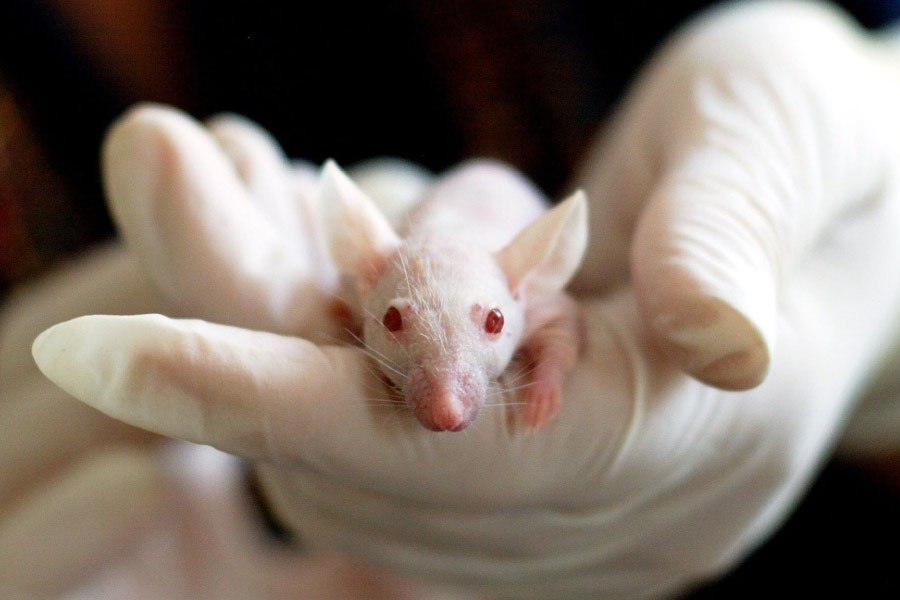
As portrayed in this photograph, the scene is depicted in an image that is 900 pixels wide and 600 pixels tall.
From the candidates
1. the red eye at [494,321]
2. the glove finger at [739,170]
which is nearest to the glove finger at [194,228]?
the red eye at [494,321]

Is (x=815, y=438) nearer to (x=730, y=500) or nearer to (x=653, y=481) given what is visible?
(x=730, y=500)

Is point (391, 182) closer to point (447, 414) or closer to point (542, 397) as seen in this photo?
point (542, 397)

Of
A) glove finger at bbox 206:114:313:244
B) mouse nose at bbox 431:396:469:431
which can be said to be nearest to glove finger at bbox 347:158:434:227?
glove finger at bbox 206:114:313:244

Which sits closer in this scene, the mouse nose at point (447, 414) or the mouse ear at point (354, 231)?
the mouse nose at point (447, 414)

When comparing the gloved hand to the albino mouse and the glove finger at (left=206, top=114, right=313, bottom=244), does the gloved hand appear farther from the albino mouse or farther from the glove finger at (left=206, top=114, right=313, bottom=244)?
the glove finger at (left=206, top=114, right=313, bottom=244)

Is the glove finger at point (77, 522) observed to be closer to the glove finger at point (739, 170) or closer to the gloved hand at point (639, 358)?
the gloved hand at point (639, 358)
